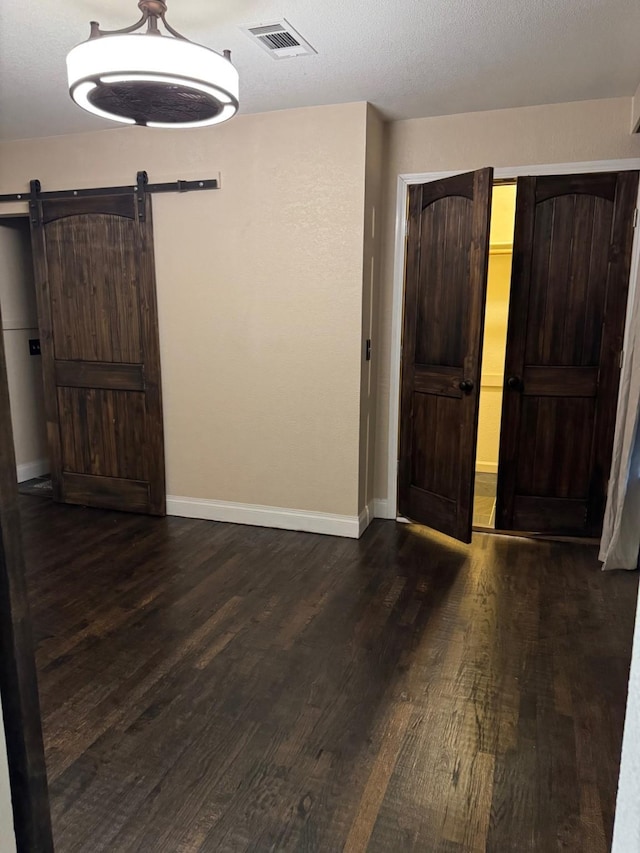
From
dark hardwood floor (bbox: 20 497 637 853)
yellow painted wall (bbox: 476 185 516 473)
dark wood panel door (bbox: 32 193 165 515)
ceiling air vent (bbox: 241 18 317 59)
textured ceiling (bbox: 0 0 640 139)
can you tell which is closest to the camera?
dark hardwood floor (bbox: 20 497 637 853)

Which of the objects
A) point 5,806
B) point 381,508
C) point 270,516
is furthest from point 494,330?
point 5,806

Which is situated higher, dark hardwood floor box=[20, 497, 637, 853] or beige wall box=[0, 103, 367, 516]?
beige wall box=[0, 103, 367, 516]

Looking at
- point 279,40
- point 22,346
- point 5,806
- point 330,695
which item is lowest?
point 330,695

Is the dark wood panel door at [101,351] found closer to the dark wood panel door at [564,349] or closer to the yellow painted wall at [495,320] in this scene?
the dark wood panel door at [564,349]

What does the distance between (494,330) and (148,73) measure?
12.8ft

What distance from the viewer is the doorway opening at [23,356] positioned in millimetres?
4734

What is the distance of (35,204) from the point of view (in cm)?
407

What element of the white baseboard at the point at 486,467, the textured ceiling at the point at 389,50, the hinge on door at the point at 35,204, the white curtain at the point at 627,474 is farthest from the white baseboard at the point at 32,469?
the white curtain at the point at 627,474

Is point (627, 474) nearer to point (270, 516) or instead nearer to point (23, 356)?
point (270, 516)

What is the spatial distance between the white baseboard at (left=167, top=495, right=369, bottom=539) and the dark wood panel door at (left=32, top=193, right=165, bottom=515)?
0.19 meters

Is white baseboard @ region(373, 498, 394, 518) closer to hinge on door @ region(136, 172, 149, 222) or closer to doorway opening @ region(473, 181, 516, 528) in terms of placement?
doorway opening @ region(473, 181, 516, 528)

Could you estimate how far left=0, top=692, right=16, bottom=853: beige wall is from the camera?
73cm

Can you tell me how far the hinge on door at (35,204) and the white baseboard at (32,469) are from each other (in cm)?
201

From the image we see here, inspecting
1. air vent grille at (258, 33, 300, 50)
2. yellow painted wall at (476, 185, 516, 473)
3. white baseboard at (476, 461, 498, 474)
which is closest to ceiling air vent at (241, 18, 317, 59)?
air vent grille at (258, 33, 300, 50)
